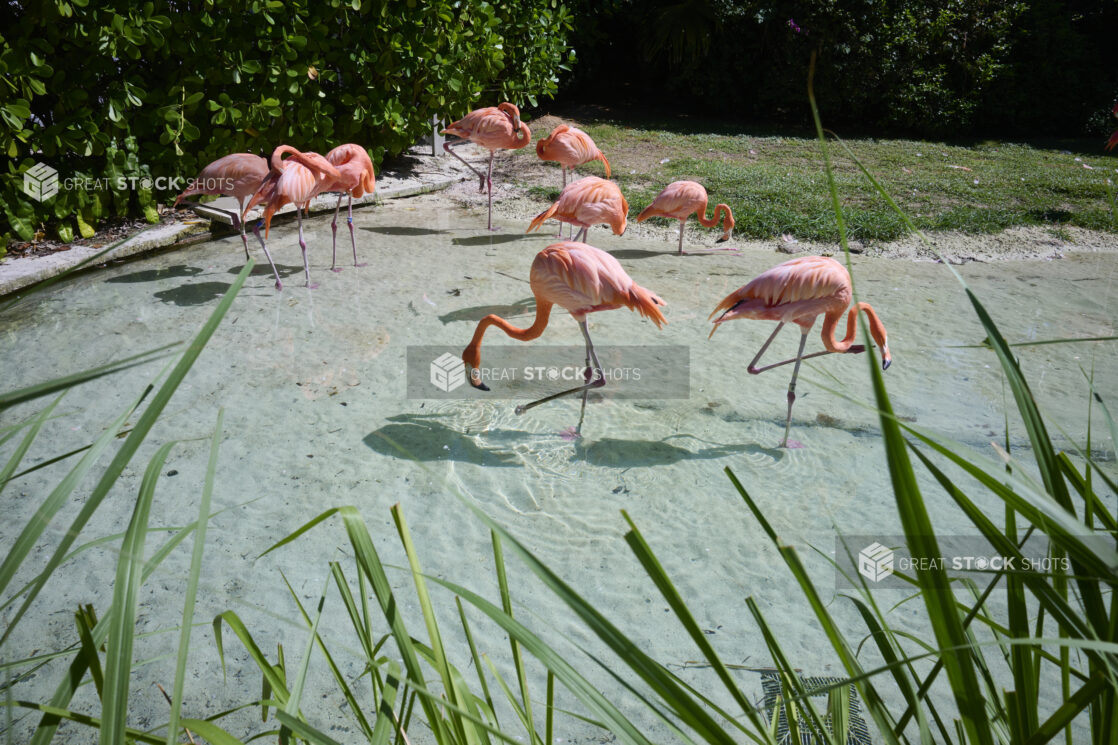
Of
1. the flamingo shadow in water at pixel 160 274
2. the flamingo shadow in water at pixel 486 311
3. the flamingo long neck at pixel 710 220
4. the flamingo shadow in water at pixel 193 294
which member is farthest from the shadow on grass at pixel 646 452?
the flamingo shadow in water at pixel 160 274

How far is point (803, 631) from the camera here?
2260 millimetres

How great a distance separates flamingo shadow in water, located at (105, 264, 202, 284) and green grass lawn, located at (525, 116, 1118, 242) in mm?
3305

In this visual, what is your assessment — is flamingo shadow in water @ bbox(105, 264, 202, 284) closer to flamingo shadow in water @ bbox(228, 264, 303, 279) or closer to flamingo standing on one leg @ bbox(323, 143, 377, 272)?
flamingo shadow in water @ bbox(228, 264, 303, 279)

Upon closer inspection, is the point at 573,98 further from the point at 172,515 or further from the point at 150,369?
the point at 172,515

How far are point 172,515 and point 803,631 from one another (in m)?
2.13

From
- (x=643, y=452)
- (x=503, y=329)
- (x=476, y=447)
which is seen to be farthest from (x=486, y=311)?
(x=643, y=452)

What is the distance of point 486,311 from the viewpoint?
4625mm

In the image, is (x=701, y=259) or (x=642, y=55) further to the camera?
(x=642, y=55)

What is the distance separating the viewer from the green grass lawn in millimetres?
6414

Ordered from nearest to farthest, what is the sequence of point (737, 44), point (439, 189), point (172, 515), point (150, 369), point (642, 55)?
point (172, 515) < point (150, 369) < point (439, 189) < point (737, 44) < point (642, 55)

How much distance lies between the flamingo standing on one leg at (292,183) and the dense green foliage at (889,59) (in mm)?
6499

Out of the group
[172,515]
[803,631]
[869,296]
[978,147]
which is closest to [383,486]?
[172,515]

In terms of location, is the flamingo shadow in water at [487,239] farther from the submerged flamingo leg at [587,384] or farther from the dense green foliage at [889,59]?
the dense green foliage at [889,59]

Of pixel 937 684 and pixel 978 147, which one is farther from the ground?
pixel 978 147
